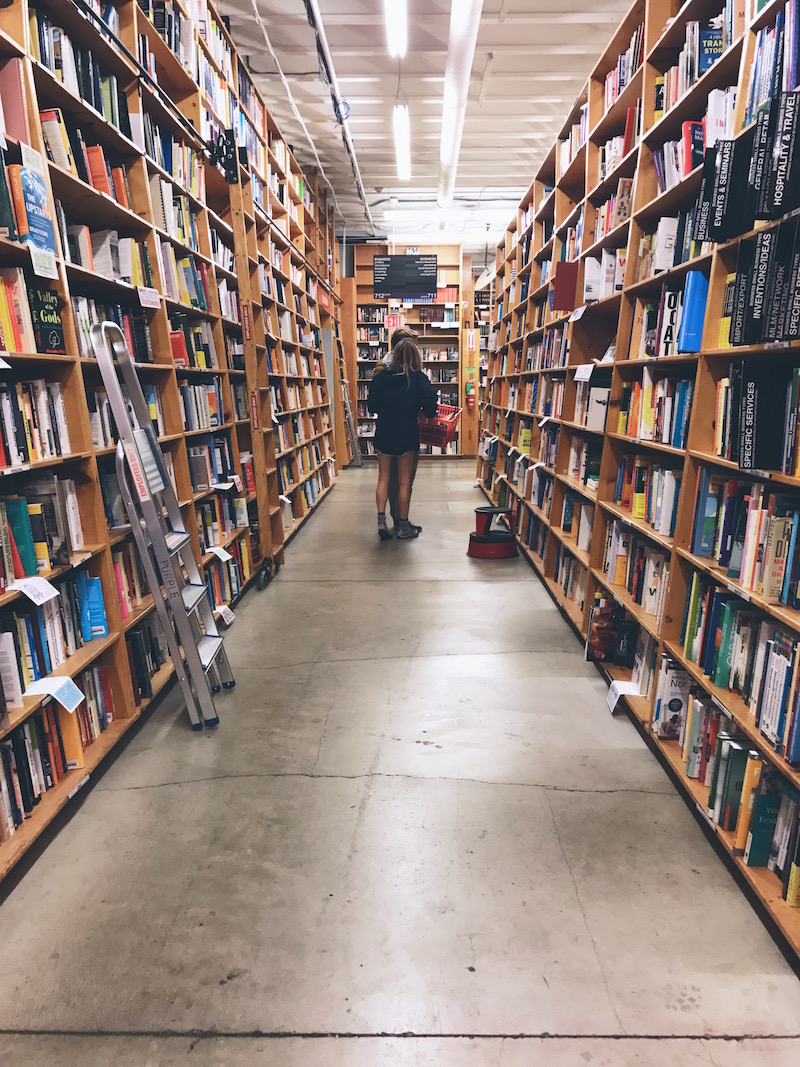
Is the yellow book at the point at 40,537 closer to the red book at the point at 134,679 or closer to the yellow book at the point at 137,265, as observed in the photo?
the red book at the point at 134,679

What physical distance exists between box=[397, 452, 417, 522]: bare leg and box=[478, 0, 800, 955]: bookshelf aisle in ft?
6.29

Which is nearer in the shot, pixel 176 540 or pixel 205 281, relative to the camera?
pixel 176 540

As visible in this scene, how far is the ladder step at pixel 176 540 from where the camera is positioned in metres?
2.39

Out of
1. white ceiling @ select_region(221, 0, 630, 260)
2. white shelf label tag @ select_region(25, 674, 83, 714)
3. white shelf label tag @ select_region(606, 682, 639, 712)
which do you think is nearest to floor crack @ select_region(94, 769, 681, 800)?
white shelf label tag @ select_region(25, 674, 83, 714)

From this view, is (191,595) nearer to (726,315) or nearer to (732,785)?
(732,785)

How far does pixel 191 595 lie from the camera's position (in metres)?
2.62

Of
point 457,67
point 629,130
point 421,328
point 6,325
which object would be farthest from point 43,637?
point 421,328

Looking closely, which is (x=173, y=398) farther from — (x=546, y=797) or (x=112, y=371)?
(x=546, y=797)

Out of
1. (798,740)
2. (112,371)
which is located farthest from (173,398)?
(798,740)

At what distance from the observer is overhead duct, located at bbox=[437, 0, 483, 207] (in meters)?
4.01

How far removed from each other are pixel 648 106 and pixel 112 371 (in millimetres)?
2326

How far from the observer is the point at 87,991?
1.45m

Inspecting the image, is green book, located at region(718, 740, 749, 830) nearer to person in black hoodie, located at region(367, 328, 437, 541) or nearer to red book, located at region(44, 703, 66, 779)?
red book, located at region(44, 703, 66, 779)

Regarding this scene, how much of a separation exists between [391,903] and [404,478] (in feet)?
13.9
